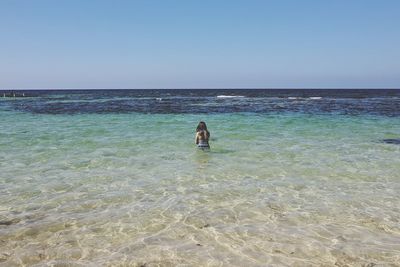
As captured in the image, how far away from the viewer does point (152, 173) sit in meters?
10.6

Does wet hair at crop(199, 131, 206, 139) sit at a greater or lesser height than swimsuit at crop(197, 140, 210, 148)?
greater

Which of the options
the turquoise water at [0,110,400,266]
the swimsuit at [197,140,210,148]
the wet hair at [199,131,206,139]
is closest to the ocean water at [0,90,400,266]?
the turquoise water at [0,110,400,266]

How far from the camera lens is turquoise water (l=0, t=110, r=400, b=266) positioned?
559 centimetres

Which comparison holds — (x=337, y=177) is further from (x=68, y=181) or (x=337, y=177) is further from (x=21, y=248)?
(x=21, y=248)

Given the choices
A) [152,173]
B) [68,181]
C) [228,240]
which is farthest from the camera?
[152,173]

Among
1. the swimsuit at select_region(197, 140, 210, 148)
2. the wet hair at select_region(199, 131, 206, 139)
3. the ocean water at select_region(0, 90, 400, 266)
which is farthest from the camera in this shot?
the swimsuit at select_region(197, 140, 210, 148)

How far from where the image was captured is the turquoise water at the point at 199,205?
5590 mm

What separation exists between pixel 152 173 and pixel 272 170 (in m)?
3.36

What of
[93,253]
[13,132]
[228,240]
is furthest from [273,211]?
[13,132]

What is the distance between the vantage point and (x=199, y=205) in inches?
308

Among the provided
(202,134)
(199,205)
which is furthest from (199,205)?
(202,134)

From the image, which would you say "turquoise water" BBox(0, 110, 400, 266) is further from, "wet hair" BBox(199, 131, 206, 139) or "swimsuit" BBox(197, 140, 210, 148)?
"wet hair" BBox(199, 131, 206, 139)

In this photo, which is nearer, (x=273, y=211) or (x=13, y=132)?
(x=273, y=211)

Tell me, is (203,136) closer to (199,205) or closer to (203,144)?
(203,144)
